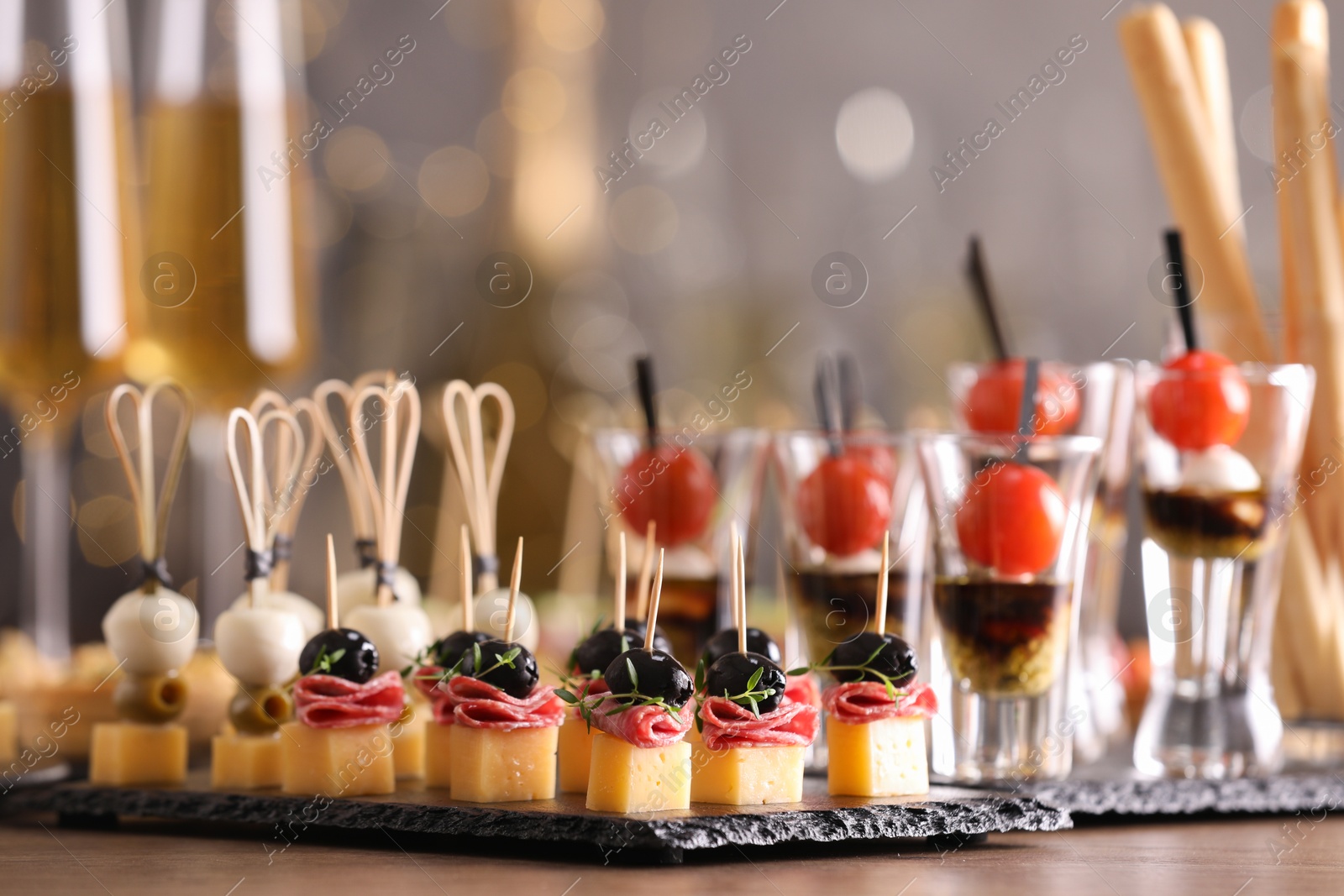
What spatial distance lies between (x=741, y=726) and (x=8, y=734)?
63 centimetres

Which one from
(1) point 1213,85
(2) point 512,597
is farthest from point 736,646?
(1) point 1213,85

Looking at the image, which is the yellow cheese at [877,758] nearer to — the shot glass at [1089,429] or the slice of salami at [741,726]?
the slice of salami at [741,726]

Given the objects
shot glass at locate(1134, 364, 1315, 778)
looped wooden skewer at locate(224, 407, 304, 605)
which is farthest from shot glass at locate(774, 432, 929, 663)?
looped wooden skewer at locate(224, 407, 304, 605)

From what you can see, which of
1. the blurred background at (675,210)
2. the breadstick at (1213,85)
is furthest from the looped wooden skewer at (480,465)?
the blurred background at (675,210)

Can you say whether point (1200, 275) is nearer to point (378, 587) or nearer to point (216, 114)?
point (378, 587)

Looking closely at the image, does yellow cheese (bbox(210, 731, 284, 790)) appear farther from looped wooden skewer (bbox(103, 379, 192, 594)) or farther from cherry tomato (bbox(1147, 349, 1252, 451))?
cherry tomato (bbox(1147, 349, 1252, 451))

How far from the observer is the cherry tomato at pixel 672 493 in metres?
1.27

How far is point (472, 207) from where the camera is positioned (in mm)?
2836

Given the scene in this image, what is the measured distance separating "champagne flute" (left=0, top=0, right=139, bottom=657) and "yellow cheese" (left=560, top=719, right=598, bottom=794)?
1.95ft

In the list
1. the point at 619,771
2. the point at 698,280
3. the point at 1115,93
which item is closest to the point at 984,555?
the point at 619,771

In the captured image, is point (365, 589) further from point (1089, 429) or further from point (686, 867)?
point (1089, 429)

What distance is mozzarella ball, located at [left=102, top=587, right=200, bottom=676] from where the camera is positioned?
43.6 inches

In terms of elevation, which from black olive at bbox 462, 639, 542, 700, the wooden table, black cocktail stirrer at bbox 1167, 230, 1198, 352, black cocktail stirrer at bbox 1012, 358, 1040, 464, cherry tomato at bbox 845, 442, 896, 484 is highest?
black cocktail stirrer at bbox 1167, 230, 1198, 352

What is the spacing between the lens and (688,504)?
4.20 feet
